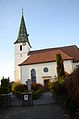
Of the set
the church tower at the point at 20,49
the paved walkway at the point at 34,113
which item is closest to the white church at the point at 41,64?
the church tower at the point at 20,49

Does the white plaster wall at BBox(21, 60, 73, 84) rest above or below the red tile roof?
below

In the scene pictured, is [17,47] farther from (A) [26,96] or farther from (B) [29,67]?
(A) [26,96]

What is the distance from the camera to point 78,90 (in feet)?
23.4

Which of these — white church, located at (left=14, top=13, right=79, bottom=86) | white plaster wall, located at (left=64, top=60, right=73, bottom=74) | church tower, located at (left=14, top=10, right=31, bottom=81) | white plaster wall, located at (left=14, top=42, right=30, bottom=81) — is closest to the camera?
white plaster wall, located at (left=64, top=60, right=73, bottom=74)

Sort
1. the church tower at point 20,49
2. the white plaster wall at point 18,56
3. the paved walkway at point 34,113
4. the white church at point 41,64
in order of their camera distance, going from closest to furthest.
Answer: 1. the paved walkway at point 34,113
2. the white church at point 41,64
3. the white plaster wall at point 18,56
4. the church tower at point 20,49

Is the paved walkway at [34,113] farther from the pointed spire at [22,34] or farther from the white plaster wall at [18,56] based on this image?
the pointed spire at [22,34]

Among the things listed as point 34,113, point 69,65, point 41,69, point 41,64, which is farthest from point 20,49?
point 34,113

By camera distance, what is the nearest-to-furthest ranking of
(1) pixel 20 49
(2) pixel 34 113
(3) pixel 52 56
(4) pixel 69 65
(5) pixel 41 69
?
(2) pixel 34 113 < (4) pixel 69 65 < (5) pixel 41 69 < (3) pixel 52 56 < (1) pixel 20 49

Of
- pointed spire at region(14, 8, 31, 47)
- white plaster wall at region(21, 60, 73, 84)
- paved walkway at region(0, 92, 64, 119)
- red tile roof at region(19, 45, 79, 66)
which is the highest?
pointed spire at region(14, 8, 31, 47)

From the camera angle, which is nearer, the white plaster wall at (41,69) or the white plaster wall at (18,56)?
the white plaster wall at (41,69)

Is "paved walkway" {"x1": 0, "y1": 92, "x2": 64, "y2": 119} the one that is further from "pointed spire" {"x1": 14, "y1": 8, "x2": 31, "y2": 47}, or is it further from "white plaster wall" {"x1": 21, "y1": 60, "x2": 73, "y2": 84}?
"pointed spire" {"x1": 14, "y1": 8, "x2": 31, "y2": 47}

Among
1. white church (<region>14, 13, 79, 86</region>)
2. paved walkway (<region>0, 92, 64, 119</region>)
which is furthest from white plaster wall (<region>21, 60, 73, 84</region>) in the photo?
paved walkway (<region>0, 92, 64, 119</region>)

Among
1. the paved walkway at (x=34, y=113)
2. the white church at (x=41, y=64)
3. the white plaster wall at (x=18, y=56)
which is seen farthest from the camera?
the white plaster wall at (x=18, y=56)

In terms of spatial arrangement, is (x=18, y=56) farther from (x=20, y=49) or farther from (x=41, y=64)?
(x=41, y=64)
